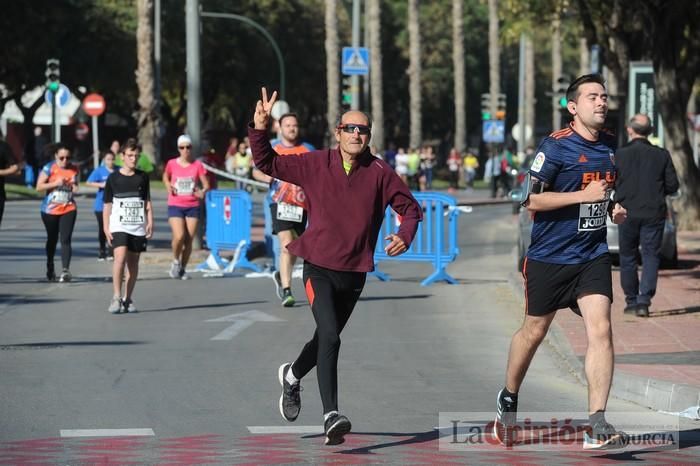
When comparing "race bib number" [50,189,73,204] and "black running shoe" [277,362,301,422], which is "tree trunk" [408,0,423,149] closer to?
"race bib number" [50,189,73,204]

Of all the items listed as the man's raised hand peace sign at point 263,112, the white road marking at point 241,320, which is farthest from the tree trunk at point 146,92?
the man's raised hand peace sign at point 263,112

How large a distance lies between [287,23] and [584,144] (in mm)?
69189

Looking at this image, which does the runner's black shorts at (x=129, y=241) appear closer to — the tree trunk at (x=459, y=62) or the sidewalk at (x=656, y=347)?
the sidewalk at (x=656, y=347)

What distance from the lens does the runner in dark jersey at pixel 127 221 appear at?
47.9 ft

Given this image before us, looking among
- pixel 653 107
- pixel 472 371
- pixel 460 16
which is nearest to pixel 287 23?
pixel 460 16

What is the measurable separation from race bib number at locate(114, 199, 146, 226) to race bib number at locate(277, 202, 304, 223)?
1.37 metres

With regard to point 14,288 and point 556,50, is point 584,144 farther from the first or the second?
point 556,50

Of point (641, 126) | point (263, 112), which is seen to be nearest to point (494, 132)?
point (641, 126)

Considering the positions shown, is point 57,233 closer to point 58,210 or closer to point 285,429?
point 58,210

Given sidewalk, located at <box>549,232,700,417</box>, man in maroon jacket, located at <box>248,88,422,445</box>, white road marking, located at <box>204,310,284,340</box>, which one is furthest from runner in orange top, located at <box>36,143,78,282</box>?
man in maroon jacket, located at <box>248,88,422,445</box>

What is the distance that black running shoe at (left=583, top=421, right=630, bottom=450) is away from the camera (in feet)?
24.0

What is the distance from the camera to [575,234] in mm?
7703

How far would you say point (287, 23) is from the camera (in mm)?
76000

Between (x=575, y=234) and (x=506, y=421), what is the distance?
1035mm
